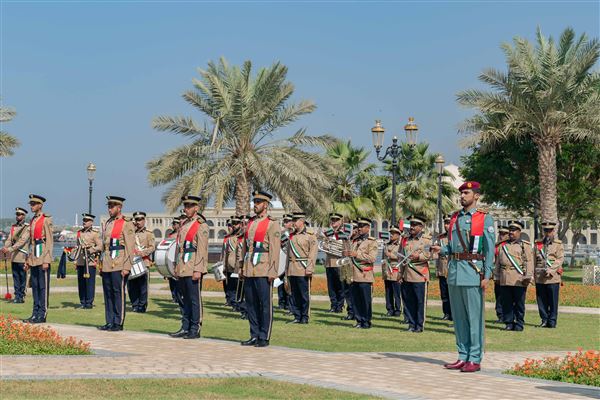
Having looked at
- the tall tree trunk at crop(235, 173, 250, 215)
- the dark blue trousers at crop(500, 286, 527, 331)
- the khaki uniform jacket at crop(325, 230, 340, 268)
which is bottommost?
the dark blue trousers at crop(500, 286, 527, 331)

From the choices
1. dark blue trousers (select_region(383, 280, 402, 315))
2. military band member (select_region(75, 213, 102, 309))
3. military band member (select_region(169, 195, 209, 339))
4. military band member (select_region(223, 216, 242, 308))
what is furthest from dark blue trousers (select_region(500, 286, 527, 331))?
military band member (select_region(75, 213, 102, 309))

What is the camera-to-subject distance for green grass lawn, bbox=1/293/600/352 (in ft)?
48.1

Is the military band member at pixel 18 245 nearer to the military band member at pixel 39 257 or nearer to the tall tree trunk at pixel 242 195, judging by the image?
the military band member at pixel 39 257

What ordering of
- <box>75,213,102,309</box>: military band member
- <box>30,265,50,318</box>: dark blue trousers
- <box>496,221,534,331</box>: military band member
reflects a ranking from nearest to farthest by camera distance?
1. <box>30,265,50,318</box>: dark blue trousers
2. <box>496,221,534,331</box>: military band member
3. <box>75,213,102,309</box>: military band member

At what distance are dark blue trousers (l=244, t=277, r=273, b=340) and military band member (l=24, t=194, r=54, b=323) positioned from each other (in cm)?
465

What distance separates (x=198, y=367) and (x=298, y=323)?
708 cm

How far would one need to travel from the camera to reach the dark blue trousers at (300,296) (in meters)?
18.2

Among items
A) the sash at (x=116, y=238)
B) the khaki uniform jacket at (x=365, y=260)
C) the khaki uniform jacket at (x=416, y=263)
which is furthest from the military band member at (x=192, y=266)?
the khaki uniform jacket at (x=416, y=263)

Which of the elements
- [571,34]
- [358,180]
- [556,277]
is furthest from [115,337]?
[358,180]

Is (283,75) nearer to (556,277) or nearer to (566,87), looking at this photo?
(566,87)

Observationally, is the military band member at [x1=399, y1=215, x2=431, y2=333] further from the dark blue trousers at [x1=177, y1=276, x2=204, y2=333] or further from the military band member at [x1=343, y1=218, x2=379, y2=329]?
the dark blue trousers at [x1=177, y1=276, x2=204, y2=333]

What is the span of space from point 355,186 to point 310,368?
40508 mm

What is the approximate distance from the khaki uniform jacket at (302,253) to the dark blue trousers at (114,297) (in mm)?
4008

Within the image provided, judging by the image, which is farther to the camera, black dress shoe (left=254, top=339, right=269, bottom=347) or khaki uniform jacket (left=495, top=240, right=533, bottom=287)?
khaki uniform jacket (left=495, top=240, right=533, bottom=287)
